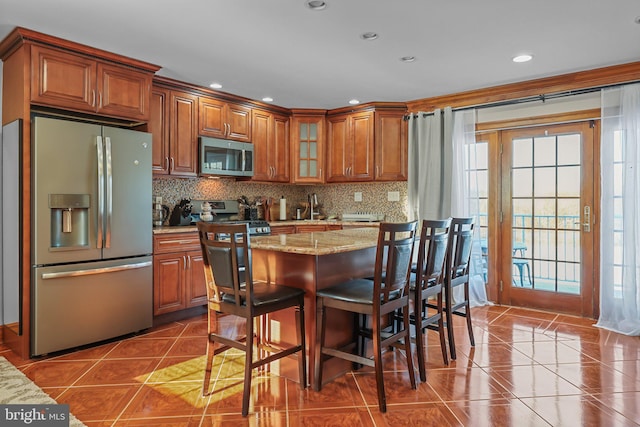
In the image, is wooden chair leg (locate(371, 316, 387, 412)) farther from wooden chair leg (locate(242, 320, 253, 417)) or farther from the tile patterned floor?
wooden chair leg (locate(242, 320, 253, 417))

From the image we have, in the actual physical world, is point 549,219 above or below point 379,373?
above

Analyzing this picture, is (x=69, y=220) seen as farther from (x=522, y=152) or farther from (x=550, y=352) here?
(x=522, y=152)

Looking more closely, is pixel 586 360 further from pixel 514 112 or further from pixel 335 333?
pixel 514 112

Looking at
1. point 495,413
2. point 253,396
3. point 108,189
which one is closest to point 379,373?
point 495,413

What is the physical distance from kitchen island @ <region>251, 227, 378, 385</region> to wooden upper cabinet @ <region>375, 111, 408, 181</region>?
8.27ft

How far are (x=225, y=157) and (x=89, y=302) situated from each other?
7.13 feet

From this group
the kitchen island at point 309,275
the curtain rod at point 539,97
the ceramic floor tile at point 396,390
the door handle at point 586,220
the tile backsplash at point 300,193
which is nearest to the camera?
the ceramic floor tile at point 396,390

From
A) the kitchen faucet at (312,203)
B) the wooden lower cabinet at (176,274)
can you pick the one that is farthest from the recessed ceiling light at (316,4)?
the kitchen faucet at (312,203)

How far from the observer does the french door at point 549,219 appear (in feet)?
13.7

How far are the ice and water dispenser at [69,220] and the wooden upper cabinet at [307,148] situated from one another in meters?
2.87

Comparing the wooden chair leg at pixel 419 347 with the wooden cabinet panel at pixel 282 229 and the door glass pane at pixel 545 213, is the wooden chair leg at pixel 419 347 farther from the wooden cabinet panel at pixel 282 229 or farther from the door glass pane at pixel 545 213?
the wooden cabinet panel at pixel 282 229

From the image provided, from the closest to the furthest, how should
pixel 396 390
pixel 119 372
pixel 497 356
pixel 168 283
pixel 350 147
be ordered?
pixel 396 390, pixel 119 372, pixel 497 356, pixel 168 283, pixel 350 147

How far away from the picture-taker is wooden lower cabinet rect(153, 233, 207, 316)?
149 inches

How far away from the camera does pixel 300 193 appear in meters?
6.27
